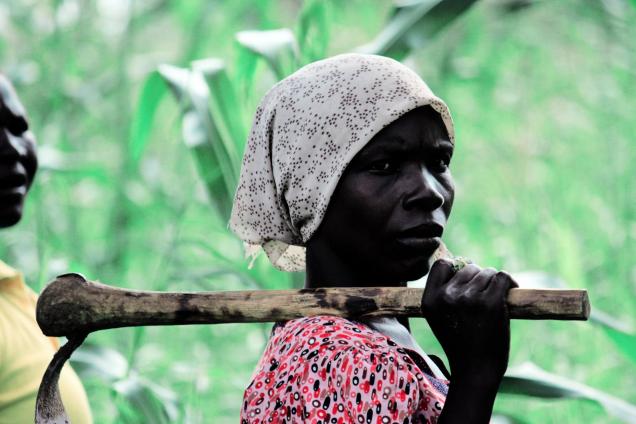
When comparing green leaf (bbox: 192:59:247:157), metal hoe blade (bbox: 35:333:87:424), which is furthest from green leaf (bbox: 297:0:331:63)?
metal hoe blade (bbox: 35:333:87:424)

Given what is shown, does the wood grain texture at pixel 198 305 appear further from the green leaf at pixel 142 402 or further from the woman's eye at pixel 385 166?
the green leaf at pixel 142 402

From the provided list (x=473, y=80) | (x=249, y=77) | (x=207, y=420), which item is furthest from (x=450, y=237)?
(x=249, y=77)

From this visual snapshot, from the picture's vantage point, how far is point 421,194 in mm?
1048

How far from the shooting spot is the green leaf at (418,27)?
72.1 inches

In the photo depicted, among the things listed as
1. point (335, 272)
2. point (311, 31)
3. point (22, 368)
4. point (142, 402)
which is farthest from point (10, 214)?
point (335, 272)

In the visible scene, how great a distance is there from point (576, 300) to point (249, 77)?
1164 millimetres

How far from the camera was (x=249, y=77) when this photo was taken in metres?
1.94

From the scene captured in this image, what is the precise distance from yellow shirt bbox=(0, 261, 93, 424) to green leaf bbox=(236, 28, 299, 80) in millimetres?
538

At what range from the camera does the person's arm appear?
0.90 meters

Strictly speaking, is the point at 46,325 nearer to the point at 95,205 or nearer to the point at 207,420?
the point at 207,420

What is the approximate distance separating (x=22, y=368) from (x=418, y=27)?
0.83 m

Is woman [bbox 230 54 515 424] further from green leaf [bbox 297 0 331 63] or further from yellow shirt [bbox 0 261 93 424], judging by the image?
green leaf [bbox 297 0 331 63]

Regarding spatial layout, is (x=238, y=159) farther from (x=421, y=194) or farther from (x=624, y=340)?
(x=421, y=194)

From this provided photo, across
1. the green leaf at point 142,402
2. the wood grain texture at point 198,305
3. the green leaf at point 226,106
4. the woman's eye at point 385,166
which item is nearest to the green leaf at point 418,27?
the green leaf at point 226,106
